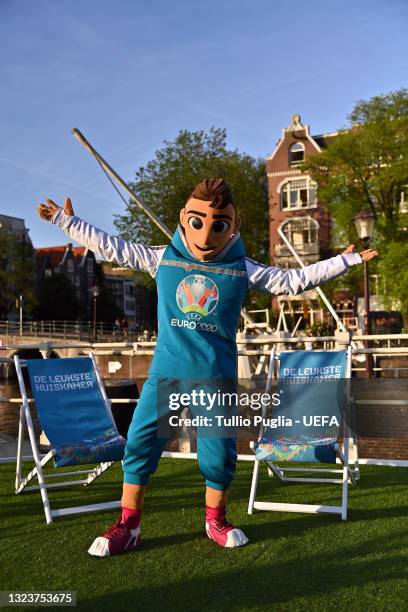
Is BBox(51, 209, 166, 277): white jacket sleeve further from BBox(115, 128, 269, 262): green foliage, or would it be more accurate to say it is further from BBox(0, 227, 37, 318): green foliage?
BBox(0, 227, 37, 318): green foliage

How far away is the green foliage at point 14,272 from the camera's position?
48791 millimetres

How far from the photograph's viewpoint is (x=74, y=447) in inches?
184

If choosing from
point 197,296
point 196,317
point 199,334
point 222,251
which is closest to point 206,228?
point 222,251

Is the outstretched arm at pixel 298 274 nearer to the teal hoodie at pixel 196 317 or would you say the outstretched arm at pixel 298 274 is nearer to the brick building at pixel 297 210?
the teal hoodie at pixel 196 317

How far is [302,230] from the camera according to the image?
129ft

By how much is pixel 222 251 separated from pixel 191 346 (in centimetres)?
65

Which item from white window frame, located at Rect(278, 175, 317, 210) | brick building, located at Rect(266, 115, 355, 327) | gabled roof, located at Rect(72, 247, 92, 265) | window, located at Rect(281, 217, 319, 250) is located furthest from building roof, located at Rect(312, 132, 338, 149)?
gabled roof, located at Rect(72, 247, 92, 265)

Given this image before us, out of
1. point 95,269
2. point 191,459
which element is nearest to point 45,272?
point 95,269

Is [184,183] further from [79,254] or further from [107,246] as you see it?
[79,254]

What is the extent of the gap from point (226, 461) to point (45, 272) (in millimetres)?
69366

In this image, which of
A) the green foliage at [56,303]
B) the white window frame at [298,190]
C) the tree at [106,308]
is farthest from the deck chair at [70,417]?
the tree at [106,308]

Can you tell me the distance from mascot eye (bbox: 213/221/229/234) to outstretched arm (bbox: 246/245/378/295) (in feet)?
1.05

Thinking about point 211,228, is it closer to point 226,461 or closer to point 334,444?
point 226,461

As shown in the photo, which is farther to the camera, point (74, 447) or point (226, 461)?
point (74, 447)
